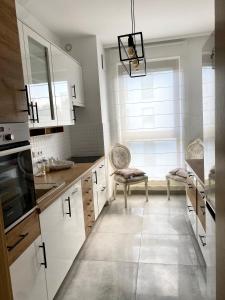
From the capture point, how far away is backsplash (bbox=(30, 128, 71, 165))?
2.73 m

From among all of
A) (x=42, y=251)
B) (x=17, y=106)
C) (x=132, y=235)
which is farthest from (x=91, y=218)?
(x=17, y=106)

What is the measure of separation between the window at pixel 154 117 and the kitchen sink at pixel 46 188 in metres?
2.48

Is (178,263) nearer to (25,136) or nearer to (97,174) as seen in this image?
(97,174)

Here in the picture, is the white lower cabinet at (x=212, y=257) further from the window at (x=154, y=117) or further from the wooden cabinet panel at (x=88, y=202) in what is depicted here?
the window at (x=154, y=117)

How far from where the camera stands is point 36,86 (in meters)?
2.16

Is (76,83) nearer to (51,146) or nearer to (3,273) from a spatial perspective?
(51,146)

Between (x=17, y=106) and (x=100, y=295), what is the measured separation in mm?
1606

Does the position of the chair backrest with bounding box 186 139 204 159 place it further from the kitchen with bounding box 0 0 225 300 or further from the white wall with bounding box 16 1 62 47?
the white wall with bounding box 16 1 62 47

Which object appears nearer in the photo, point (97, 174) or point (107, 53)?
point (97, 174)

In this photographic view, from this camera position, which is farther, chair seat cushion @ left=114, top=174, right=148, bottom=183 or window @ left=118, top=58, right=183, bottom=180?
window @ left=118, top=58, right=183, bottom=180

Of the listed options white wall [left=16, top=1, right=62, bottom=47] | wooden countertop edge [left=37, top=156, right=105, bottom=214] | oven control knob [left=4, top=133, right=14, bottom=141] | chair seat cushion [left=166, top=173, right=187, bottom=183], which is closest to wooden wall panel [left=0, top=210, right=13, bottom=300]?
oven control knob [left=4, top=133, right=14, bottom=141]

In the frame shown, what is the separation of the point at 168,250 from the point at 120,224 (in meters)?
0.86

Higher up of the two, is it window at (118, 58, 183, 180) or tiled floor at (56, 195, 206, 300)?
window at (118, 58, 183, 180)

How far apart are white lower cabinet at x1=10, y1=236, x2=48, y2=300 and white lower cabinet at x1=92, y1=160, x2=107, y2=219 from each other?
1533mm
